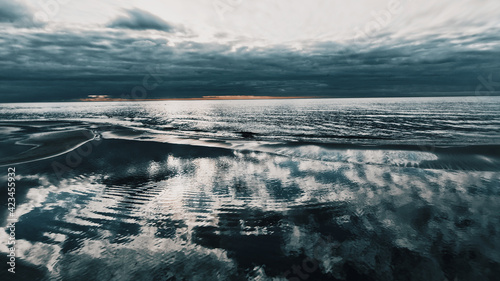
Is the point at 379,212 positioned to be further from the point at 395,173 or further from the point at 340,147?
the point at 340,147

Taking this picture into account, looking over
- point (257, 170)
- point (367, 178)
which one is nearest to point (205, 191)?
point (257, 170)

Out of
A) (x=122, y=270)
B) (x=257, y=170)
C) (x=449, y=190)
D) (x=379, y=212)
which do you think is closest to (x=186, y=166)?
(x=257, y=170)

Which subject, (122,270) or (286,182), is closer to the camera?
(122,270)

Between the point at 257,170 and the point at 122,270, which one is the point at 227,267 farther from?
the point at 257,170

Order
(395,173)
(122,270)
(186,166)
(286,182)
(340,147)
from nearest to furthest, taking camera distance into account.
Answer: (122,270) → (286,182) → (395,173) → (186,166) → (340,147)

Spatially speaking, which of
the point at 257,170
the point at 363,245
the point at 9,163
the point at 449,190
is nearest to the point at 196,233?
the point at 363,245

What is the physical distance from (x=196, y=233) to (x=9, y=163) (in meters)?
18.5

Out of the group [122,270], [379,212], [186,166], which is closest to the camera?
[122,270]

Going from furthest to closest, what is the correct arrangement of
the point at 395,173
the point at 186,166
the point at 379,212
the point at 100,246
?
the point at 186,166 → the point at 395,173 → the point at 379,212 → the point at 100,246

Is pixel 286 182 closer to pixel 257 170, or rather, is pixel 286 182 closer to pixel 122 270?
pixel 257 170

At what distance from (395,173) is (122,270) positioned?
1542 centimetres

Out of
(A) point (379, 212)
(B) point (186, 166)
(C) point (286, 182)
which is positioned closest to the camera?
(A) point (379, 212)

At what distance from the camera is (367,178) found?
45.9 feet

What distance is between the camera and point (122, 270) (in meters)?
6.06
